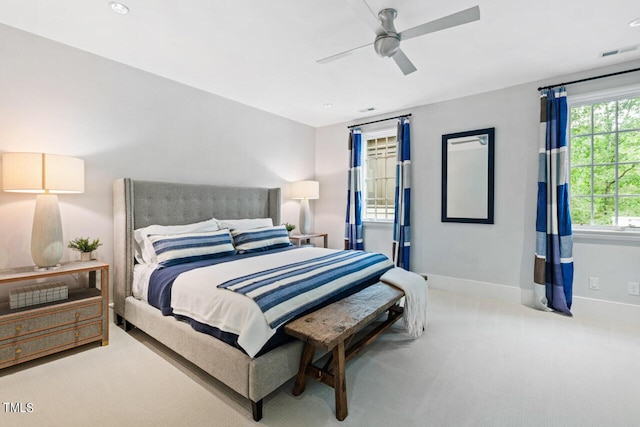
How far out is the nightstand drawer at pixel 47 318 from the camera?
2.07 m

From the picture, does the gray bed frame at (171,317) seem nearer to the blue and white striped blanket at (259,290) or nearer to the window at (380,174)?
the blue and white striped blanket at (259,290)

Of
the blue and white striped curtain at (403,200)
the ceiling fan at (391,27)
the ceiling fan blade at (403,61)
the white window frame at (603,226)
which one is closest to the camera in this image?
the ceiling fan at (391,27)

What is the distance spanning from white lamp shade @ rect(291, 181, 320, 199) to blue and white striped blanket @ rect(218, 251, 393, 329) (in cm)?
202

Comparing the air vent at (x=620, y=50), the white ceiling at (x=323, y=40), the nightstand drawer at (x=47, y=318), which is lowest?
the nightstand drawer at (x=47, y=318)

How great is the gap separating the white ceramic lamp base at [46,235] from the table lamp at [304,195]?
3.02m

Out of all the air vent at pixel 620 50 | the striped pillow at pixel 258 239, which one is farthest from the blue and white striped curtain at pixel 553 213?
the striped pillow at pixel 258 239

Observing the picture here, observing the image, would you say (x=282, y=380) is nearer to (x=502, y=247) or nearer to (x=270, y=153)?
(x=502, y=247)

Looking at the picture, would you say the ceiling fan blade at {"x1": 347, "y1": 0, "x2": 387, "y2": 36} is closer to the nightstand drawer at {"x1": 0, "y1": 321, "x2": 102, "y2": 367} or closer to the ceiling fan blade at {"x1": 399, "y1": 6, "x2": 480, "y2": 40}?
the ceiling fan blade at {"x1": 399, "y1": 6, "x2": 480, "y2": 40}

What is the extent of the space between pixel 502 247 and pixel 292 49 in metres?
3.32

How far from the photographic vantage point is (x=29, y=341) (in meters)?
2.15

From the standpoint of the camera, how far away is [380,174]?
4953 mm

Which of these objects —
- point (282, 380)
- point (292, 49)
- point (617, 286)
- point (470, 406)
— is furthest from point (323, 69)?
point (617, 286)

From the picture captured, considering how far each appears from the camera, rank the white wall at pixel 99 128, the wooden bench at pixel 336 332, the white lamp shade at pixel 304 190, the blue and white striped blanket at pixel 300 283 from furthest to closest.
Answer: the white lamp shade at pixel 304 190 < the white wall at pixel 99 128 < the blue and white striped blanket at pixel 300 283 < the wooden bench at pixel 336 332

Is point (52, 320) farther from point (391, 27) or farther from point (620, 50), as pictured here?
point (620, 50)
